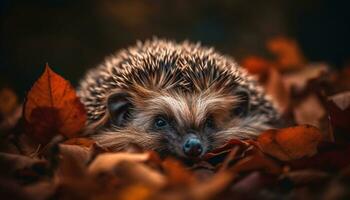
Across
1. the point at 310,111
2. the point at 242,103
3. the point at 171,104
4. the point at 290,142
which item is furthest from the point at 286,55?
the point at 290,142

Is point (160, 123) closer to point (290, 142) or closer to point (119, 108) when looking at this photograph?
point (119, 108)

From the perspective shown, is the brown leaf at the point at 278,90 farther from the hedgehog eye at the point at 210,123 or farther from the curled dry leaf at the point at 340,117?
the curled dry leaf at the point at 340,117

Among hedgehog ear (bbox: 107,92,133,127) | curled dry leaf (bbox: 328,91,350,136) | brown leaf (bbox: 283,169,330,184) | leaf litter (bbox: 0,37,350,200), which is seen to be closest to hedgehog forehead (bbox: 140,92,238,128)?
hedgehog ear (bbox: 107,92,133,127)

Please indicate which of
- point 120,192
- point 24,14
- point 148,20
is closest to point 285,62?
point 148,20

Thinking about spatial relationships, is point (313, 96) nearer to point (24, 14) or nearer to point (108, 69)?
point (108, 69)

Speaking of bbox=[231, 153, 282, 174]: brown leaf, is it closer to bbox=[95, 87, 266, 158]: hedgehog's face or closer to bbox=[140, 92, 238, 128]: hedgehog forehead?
bbox=[95, 87, 266, 158]: hedgehog's face

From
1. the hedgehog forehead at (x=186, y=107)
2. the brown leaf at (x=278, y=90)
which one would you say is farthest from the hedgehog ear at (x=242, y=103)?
the brown leaf at (x=278, y=90)
